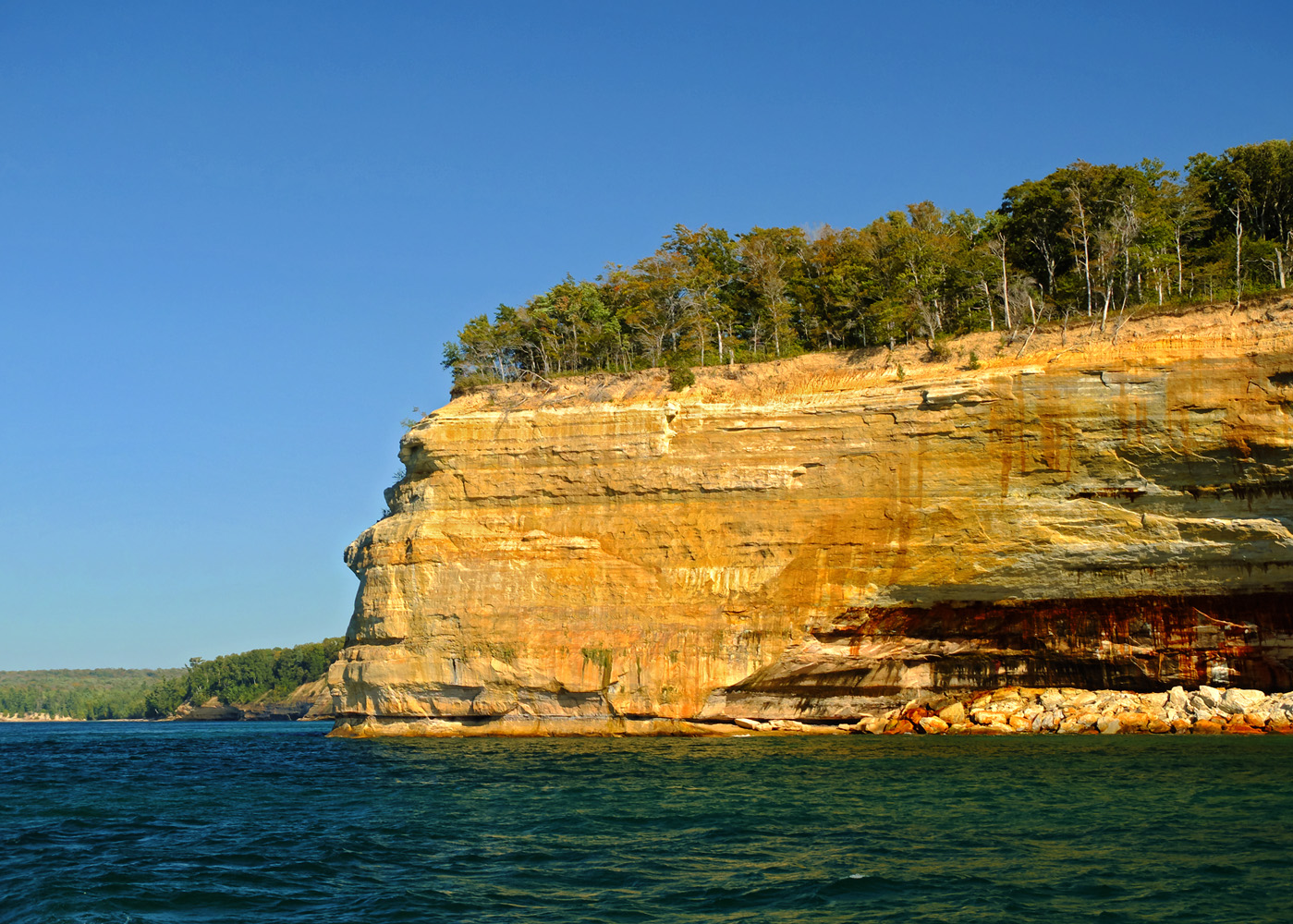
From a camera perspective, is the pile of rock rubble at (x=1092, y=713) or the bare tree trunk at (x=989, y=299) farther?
the bare tree trunk at (x=989, y=299)

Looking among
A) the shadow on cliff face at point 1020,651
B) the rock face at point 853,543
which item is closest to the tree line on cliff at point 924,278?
the rock face at point 853,543

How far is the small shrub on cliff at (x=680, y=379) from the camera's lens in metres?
32.8

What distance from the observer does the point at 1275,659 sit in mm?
26031

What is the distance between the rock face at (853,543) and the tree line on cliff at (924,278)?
4.39m

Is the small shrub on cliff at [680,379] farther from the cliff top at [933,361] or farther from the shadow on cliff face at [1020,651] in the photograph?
the shadow on cliff face at [1020,651]

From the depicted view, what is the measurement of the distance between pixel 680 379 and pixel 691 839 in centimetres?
2099

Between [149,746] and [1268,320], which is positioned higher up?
[1268,320]

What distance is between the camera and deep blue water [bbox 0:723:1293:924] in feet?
33.4

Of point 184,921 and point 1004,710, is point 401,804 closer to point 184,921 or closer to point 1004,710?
point 184,921

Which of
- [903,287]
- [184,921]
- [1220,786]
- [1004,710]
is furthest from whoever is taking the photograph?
[903,287]

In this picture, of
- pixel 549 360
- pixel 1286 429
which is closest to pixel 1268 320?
pixel 1286 429

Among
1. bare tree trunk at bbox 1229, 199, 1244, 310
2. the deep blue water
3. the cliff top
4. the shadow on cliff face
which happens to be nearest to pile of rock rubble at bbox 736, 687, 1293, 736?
the shadow on cliff face

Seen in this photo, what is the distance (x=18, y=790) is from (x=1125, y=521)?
1034 inches

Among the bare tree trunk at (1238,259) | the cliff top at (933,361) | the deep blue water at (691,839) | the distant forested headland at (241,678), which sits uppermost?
the bare tree trunk at (1238,259)
